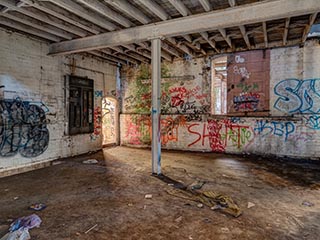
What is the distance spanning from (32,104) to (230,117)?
5.60 meters

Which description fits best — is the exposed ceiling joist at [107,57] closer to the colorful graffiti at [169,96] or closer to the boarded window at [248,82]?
the colorful graffiti at [169,96]

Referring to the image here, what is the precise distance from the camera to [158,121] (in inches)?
190

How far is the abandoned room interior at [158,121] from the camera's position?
3.03 m

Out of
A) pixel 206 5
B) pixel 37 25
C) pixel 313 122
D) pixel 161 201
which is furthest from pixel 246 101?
pixel 37 25

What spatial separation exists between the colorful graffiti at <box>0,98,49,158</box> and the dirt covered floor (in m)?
0.62

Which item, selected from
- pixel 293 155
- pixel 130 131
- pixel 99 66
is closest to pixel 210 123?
pixel 293 155

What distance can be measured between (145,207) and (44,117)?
4114 mm

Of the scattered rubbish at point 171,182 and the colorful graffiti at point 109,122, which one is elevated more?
the colorful graffiti at point 109,122

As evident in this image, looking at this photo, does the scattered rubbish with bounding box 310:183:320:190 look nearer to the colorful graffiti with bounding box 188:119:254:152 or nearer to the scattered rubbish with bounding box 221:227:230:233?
the scattered rubbish with bounding box 221:227:230:233

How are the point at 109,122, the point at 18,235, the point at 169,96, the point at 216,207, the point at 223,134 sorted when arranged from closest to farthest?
the point at 18,235 < the point at 216,207 < the point at 223,134 < the point at 169,96 < the point at 109,122

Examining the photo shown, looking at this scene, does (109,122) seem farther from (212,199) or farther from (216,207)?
(216,207)

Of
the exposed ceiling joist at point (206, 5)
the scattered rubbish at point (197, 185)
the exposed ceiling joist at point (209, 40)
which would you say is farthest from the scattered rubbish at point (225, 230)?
the exposed ceiling joist at point (209, 40)

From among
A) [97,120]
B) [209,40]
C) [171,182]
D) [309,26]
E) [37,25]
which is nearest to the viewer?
[171,182]

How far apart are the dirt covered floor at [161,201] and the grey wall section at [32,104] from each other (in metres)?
0.55
